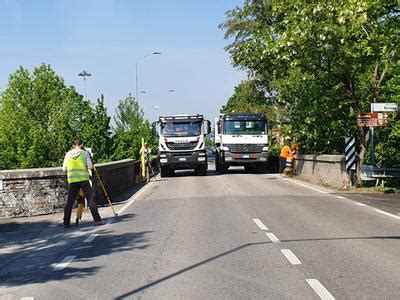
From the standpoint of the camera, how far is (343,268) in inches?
261

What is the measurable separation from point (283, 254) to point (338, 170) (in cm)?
1209

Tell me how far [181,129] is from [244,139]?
11.4 ft

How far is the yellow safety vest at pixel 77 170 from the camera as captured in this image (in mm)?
11289

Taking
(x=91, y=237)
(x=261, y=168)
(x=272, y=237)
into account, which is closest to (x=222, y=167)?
(x=261, y=168)

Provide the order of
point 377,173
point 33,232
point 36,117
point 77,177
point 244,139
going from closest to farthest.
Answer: point 33,232 < point 77,177 < point 377,173 < point 244,139 < point 36,117

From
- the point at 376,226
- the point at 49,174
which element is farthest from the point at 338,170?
the point at 49,174

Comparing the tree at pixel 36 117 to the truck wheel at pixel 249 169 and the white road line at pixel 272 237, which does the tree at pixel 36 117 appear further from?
the white road line at pixel 272 237

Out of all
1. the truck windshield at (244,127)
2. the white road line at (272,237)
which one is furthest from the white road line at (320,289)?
the truck windshield at (244,127)

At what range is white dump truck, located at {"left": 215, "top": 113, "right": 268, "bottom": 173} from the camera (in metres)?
28.5

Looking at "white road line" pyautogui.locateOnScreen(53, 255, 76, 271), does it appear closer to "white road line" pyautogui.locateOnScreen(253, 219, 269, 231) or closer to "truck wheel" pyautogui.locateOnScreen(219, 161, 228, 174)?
"white road line" pyautogui.locateOnScreen(253, 219, 269, 231)

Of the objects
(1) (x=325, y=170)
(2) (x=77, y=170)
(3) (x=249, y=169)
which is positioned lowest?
(3) (x=249, y=169)

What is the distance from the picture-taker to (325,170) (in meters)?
20.7

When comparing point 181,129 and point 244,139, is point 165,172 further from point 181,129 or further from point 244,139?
point 244,139

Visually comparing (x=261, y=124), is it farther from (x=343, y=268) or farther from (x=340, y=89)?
(x=343, y=268)
